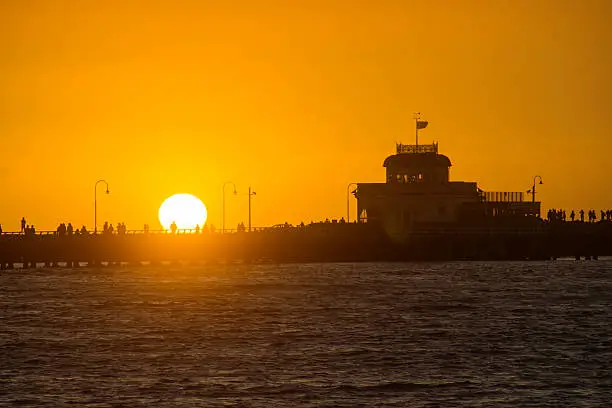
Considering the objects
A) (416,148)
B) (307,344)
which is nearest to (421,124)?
(416,148)

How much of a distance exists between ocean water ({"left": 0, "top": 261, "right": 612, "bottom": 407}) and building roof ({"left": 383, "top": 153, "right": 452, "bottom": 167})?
2090 inches

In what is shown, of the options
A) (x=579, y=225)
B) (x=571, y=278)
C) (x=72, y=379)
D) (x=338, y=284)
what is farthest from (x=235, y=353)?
(x=579, y=225)

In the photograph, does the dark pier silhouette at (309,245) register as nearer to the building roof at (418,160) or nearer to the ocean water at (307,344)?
the building roof at (418,160)

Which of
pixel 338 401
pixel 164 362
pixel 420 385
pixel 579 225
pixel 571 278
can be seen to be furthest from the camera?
pixel 579 225

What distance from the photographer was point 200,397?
4744cm

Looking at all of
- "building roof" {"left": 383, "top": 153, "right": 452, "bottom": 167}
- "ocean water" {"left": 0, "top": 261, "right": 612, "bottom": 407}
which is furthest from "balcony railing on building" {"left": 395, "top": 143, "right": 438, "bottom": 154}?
"ocean water" {"left": 0, "top": 261, "right": 612, "bottom": 407}

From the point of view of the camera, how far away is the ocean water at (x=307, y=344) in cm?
4816

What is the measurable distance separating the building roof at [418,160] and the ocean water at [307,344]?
5310 cm

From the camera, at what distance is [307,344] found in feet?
204

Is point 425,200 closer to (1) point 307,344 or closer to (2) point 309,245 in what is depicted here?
(2) point 309,245

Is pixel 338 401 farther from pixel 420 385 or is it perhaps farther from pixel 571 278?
pixel 571 278

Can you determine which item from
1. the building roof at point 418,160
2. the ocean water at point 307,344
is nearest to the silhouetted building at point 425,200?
the building roof at point 418,160

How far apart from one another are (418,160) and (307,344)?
337 ft

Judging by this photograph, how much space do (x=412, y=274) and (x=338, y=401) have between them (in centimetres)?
8053
